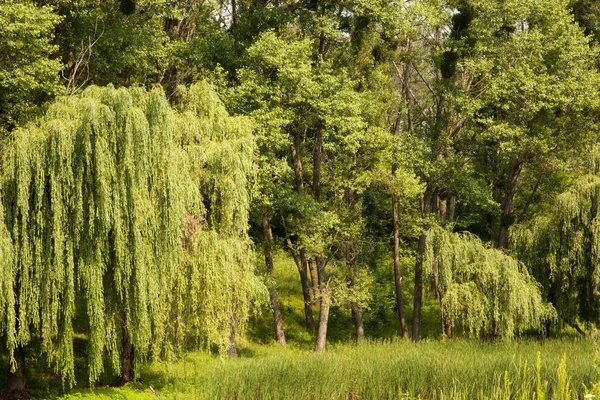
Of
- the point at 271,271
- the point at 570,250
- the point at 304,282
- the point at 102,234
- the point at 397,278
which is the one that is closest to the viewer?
the point at 102,234

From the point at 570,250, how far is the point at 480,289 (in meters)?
3.99

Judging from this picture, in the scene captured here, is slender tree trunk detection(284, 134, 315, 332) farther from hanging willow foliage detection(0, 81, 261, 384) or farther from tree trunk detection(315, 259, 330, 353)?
hanging willow foliage detection(0, 81, 261, 384)

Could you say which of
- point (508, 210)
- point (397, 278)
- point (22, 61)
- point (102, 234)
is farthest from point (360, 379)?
point (508, 210)

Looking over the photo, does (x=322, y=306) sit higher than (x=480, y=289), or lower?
lower

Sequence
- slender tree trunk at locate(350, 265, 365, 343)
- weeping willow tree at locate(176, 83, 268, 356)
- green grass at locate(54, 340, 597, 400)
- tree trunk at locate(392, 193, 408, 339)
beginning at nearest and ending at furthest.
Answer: green grass at locate(54, 340, 597, 400), weeping willow tree at locate(176, 83, 268, 356), slender tree trunk at locate(350, 265, 365, 343), tree trunk at locate(392, 193, 408, 339)

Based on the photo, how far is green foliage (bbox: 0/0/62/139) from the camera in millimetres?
20156

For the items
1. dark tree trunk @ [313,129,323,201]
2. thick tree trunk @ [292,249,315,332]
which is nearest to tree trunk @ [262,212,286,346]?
thick tree trunk @ [292,249,315,332]

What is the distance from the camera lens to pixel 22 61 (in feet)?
Answer: 69.2

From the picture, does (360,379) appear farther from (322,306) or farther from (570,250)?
(570,250)

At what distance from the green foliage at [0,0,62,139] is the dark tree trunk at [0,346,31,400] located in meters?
5.90

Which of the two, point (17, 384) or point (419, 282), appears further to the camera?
point (419, 282)

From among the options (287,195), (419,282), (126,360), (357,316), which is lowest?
(357,316)

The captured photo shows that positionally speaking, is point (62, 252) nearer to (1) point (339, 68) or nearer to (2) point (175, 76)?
(2) point (175, 76)

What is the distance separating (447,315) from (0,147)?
55.0ft
